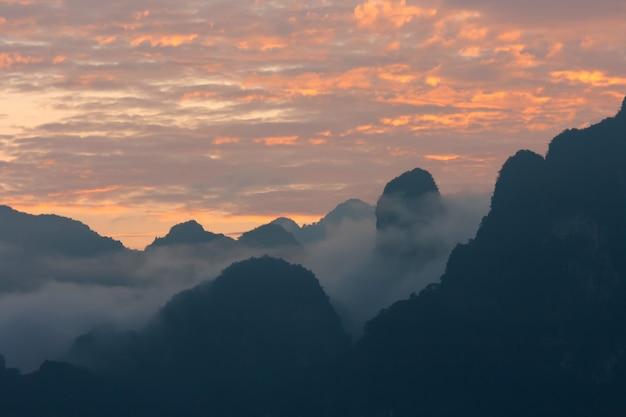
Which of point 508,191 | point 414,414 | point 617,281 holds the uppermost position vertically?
point 508,191

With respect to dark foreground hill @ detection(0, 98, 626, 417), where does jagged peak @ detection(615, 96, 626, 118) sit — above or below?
above

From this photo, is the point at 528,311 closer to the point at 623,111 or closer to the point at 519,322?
the point at 519,322

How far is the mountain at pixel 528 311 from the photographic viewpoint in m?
172

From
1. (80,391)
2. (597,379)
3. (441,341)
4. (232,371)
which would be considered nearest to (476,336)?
(441,341)

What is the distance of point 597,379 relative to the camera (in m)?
170

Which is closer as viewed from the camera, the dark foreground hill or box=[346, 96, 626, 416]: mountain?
box=[346, 96, 626, 416]: mountain

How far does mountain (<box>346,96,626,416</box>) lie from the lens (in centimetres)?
17200

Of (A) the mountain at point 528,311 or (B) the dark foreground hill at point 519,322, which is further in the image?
(B) the dark foreground hill at point 519,322

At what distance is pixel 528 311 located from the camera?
17812 centimetres

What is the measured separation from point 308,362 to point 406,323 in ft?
60.8

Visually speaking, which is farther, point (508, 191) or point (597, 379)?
point (508, 191)

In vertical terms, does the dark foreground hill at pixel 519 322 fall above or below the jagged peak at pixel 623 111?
below

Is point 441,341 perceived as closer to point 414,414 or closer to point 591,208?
point 414,414

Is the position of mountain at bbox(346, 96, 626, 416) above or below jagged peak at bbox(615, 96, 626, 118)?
below
